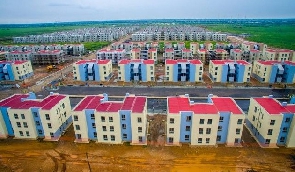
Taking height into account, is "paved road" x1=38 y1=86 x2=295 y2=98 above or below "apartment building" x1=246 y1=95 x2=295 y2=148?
below

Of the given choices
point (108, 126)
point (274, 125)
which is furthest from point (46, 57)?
point (274, 125)

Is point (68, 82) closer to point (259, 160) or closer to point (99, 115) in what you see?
point (99, 115)

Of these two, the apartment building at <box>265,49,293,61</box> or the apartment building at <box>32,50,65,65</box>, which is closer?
the apartment building at <box>265,49,293,61</box>

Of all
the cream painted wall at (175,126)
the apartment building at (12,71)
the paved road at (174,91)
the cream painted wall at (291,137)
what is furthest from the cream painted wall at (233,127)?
the apartment building at (12,71)

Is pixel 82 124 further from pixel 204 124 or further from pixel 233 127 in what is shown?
pixel 233 127

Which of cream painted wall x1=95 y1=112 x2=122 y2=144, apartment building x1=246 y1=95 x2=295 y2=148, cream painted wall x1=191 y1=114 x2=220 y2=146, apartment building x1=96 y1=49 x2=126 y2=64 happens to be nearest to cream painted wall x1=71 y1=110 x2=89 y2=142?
cream painted wall x1=95 y1=112 x2=122 y2=144

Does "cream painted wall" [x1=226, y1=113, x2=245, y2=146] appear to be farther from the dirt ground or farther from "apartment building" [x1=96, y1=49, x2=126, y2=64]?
"apartment building" [x1=96, y1=49, x2=126, y2=64]

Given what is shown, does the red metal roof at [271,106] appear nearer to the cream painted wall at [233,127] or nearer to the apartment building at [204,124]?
the apartment building at [204,124]

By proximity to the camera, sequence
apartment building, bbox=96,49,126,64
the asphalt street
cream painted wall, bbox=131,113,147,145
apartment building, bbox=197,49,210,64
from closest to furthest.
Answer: cream painted wall, bbox=131,113,147,145 < the asphalt street < apartment building, bbox=197,49,210,64 < apartment building, bbox=96,49,126,64
